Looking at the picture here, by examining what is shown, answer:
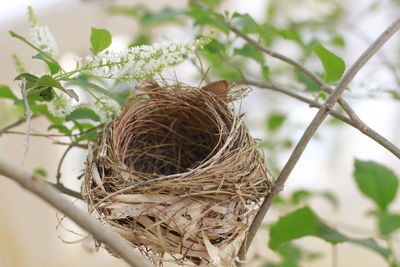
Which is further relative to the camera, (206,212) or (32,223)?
(32,223)

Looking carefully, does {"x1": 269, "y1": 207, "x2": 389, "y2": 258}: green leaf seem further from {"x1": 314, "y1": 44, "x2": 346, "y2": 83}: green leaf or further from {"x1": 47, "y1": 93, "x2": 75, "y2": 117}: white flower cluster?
{"x1": 47, "y1": 93, "x2": 75, "y2": 117}: white flower cluster

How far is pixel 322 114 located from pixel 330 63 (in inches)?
4.7

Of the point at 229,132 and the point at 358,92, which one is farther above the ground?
the point at 358,92

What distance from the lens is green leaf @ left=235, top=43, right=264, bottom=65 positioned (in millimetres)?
582

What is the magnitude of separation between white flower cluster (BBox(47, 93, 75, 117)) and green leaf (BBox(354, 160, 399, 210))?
1.30 ft

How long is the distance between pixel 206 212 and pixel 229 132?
133 mm

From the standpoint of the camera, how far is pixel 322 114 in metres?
0.39

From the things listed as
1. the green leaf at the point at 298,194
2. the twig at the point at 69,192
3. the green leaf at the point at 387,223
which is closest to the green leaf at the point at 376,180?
the green leaf at the point at 387,223

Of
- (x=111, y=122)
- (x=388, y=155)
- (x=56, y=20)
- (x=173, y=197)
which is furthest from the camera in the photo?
(x=388, y=155)

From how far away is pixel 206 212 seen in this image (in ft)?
1.23

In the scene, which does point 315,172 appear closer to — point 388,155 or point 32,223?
point 388,155

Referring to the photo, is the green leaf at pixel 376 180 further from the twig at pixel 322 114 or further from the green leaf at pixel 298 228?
the twig at pixel 322 114

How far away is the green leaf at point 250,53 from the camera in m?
0.58

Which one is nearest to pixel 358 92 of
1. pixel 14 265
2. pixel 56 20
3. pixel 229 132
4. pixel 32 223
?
pixel 229 132
